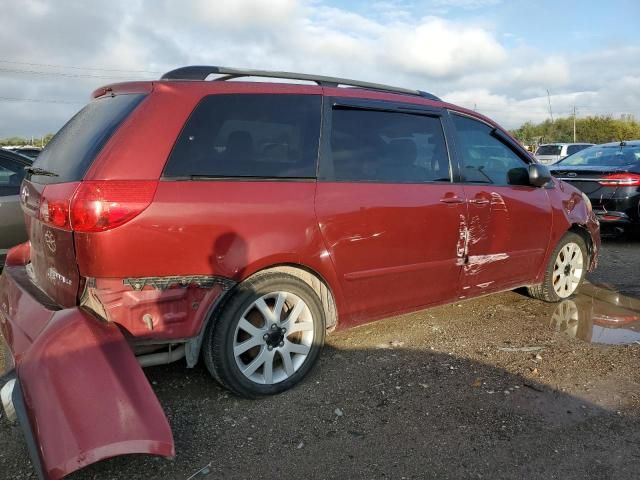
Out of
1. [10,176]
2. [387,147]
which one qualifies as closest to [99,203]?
[387,147]

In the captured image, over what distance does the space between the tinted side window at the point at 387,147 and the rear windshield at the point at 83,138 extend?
1.28 meters

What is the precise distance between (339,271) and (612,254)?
5.89 meters

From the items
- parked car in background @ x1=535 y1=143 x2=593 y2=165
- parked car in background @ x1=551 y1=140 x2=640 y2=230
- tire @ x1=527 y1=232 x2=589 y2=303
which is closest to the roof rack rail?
tire @ x1=527 y1=232 x2=589 y2=303

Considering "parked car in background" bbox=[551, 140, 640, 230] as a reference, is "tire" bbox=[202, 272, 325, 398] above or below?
below

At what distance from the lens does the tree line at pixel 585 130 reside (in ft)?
150

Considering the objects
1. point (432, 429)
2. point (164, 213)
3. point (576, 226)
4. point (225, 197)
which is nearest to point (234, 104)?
point (225, 197)

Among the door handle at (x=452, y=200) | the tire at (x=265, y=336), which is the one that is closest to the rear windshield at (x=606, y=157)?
the door handle at (x=452, y=200)

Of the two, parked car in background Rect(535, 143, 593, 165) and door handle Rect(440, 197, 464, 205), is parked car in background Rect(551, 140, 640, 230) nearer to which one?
door handle Rect(440, 197, 464, 205)

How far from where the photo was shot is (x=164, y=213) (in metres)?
2.82

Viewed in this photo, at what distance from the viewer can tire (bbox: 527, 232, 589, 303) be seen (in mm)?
5176

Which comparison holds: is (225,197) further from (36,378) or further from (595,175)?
(595,175)

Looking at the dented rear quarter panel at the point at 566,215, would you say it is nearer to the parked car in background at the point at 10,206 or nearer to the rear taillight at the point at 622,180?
the rear taillight at the point at 622,180

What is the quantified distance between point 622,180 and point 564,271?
11.7 feet

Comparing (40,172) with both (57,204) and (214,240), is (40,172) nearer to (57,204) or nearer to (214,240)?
(57,204)
